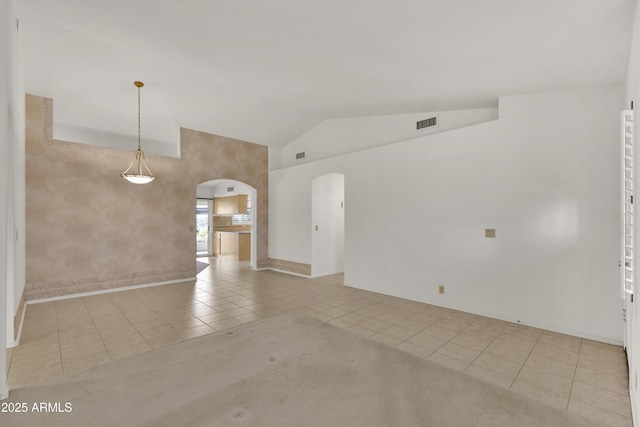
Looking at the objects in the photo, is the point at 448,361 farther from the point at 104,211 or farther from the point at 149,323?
the point at 104,211

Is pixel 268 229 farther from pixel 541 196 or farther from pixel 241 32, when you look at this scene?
pixel 541 196

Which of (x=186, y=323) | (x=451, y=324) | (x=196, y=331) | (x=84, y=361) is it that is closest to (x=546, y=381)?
(x=451, y=324)

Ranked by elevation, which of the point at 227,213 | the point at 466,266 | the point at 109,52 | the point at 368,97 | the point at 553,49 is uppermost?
the point at 109,52

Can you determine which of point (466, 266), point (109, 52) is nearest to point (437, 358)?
point (466, 266)

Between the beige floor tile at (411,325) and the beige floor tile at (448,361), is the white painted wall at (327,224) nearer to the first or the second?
the beige floor tile at (411,325)

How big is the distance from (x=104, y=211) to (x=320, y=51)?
4.89 meters

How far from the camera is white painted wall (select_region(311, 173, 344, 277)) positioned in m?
6.72

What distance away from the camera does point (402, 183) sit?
496 cm

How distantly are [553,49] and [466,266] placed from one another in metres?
2.74

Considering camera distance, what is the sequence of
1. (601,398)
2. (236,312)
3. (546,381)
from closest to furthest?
1. (601,398)
2. (546,381)
3. (236,312)

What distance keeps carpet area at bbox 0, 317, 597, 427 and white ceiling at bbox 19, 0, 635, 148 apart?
8.92 feet

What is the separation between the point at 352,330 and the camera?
3549 mm

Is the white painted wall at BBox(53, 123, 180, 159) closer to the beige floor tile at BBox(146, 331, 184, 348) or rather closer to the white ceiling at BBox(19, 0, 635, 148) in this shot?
the white ceiling at BBox(19, 0, 635, 148)

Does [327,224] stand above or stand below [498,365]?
above
